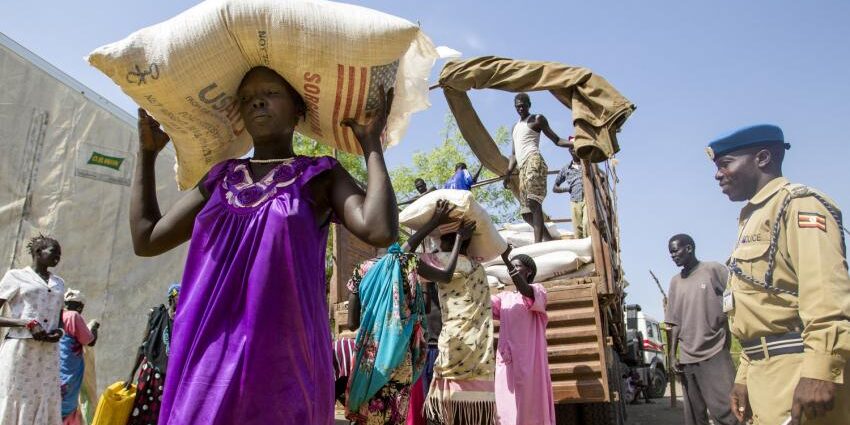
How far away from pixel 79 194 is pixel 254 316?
10700 mm

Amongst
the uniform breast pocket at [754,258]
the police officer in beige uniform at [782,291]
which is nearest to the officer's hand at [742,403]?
the police officer in beige uniform at [782,291]

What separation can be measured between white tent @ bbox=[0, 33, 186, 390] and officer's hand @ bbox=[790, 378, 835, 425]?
10332 mm

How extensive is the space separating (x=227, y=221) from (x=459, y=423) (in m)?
3.24

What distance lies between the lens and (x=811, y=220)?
2385 mm

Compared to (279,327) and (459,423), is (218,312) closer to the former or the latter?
(279,327)

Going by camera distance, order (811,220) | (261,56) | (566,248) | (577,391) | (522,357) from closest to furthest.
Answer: (261,56)
(811,220)
(522,357)
(577,391)
(566,248)

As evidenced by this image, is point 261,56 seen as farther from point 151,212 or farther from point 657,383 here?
point 657,383

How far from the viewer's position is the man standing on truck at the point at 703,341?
194 inches

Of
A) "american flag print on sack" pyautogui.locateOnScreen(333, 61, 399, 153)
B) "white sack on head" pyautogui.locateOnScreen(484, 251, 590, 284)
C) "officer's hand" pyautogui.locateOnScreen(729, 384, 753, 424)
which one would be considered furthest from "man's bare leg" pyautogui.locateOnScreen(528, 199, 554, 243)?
"american flag print on sack" pyautogui.locateOnScreen(333, 61, 399, 153)

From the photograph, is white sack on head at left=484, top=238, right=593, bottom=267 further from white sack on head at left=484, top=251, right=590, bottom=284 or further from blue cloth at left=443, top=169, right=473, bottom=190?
blue cloth at left=443, top=169, right=473, bottom=190

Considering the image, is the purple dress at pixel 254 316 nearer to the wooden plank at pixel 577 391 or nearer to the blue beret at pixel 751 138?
the blue beret at pixel 751 138

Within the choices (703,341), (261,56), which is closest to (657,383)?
(703,341)

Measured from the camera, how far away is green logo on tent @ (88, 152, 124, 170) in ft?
35.9

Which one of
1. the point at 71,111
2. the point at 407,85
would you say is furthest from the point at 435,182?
the point at 407,85
